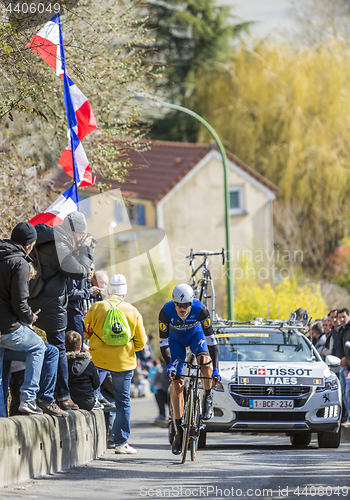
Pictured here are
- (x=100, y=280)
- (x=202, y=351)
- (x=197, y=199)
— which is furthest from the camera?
(x=197, y=199)

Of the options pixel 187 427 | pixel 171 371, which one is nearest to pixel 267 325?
pixel 171 371

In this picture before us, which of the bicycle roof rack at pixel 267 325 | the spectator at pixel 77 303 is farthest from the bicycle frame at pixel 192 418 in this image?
the bicycle roof rack at pixel 267 325

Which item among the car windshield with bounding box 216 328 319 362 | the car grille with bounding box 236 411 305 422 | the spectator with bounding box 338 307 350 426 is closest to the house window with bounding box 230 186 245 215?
the spectator with bounding box 338 307 350 426

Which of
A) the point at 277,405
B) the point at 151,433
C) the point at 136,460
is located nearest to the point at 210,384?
the point at 136,460

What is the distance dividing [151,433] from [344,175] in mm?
22441

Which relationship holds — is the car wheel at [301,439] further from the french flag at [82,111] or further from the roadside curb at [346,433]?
the french flag at [82,111]

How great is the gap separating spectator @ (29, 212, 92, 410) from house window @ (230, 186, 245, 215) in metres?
35.6

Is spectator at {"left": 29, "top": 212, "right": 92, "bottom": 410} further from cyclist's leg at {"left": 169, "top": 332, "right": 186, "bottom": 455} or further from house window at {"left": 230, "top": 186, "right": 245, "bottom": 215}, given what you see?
house window at {"left": 230, "top": 186, "right": 245, "bottom": 215}

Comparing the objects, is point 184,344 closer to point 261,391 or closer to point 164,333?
point 164,333

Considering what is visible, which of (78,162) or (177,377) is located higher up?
(78,162)

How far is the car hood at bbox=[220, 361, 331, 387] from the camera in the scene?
11.1 metres

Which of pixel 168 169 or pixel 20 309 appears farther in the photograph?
pixel 168 169

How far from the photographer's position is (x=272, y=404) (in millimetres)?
11070

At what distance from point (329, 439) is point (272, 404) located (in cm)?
105
